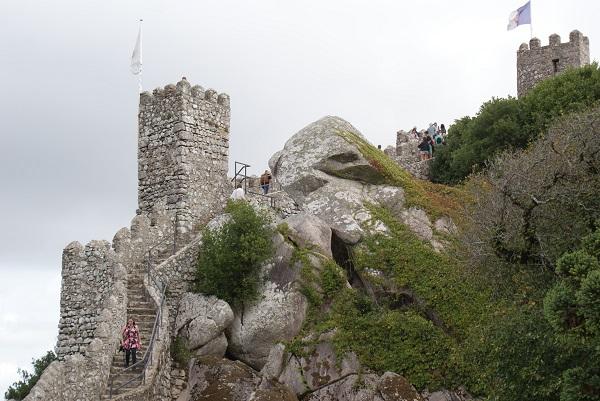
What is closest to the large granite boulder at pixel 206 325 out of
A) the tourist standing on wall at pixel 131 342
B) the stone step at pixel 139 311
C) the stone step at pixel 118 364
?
the stone step at pixel 139 311

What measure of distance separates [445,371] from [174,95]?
12326mm

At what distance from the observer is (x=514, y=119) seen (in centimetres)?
4028

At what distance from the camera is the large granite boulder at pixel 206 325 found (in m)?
26.9

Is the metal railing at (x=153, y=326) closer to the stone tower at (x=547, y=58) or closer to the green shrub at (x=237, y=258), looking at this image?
the green shrub at (x=237, y=258)

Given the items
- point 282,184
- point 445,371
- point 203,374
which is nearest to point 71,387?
point 203,374

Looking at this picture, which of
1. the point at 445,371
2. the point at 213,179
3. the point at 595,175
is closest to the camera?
the point at 595,175

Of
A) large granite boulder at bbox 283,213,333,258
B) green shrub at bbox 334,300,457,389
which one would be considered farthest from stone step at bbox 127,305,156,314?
green shrub at bbox 334,300,457,389

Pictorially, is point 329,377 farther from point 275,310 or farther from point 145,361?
point 145,361

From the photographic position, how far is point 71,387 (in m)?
23.5

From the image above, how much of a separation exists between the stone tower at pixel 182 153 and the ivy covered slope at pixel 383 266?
2504mm

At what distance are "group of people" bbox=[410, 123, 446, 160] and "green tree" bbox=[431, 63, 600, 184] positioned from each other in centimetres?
187

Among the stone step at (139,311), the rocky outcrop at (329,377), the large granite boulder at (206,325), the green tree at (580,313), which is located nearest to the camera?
the green tree at (580,313)

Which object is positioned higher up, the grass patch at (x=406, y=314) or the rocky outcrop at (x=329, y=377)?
the grass patch at (x=406, y=314)

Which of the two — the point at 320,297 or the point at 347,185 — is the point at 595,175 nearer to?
the point at 320,297
